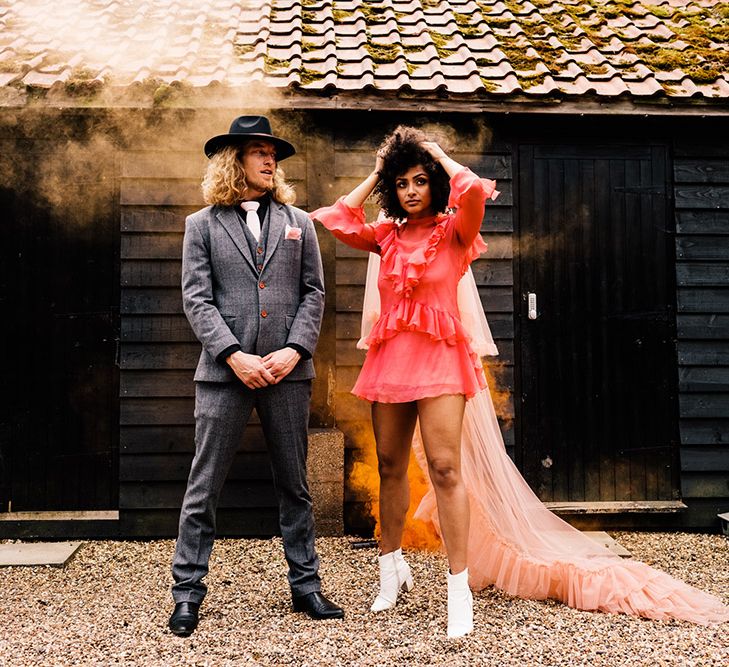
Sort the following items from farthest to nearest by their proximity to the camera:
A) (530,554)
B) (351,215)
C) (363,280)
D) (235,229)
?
(363,280) → (530,554) → (351,215) → (235,229)

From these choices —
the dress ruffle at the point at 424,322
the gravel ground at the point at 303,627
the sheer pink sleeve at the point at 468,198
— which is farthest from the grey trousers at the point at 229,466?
the sheer pink sleeve at the point at 468,198

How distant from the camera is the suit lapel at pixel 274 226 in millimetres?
3236

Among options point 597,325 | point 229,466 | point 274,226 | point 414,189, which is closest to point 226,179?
point 274,226

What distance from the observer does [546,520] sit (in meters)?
3.67

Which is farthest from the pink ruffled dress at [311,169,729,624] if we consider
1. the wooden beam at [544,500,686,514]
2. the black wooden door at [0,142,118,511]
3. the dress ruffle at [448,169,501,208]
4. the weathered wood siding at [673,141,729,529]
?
the black wooden door at [0,142,118,511]

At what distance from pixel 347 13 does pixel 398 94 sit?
1353mm

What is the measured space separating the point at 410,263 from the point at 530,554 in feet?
5.52

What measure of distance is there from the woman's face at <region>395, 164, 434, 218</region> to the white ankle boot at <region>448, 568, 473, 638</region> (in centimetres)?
171

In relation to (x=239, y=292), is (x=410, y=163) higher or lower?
higher

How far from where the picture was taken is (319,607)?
3207 mm

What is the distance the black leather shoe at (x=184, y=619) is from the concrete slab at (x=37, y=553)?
1.51m

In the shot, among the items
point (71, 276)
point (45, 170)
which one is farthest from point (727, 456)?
point (45, 170)

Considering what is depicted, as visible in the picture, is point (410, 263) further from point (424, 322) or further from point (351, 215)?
point (351, 215)

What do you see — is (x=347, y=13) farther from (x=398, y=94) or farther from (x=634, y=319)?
(x=634, y=319)
